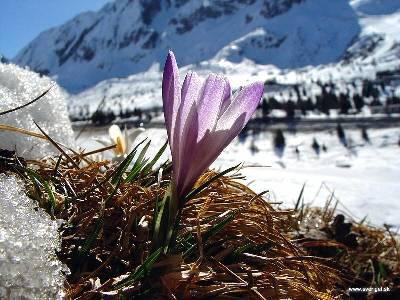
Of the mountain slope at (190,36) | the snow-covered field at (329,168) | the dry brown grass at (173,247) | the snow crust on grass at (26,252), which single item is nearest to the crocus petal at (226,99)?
the dry brown grass at (173,247)

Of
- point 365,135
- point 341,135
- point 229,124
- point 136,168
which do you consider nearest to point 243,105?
point 229,124

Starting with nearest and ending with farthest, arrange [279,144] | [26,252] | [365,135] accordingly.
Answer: [26,252] → [279,144] → [365,135]

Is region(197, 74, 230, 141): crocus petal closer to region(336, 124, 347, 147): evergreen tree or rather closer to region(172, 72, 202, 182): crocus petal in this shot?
region(172, 72, 202, 182): crocus petal

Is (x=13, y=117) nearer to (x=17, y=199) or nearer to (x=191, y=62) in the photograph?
(x=17, y=199)

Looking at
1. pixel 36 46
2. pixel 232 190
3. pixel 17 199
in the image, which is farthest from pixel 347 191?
pixel 36 46

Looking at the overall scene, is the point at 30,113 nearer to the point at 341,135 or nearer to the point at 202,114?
the point at 202,114
